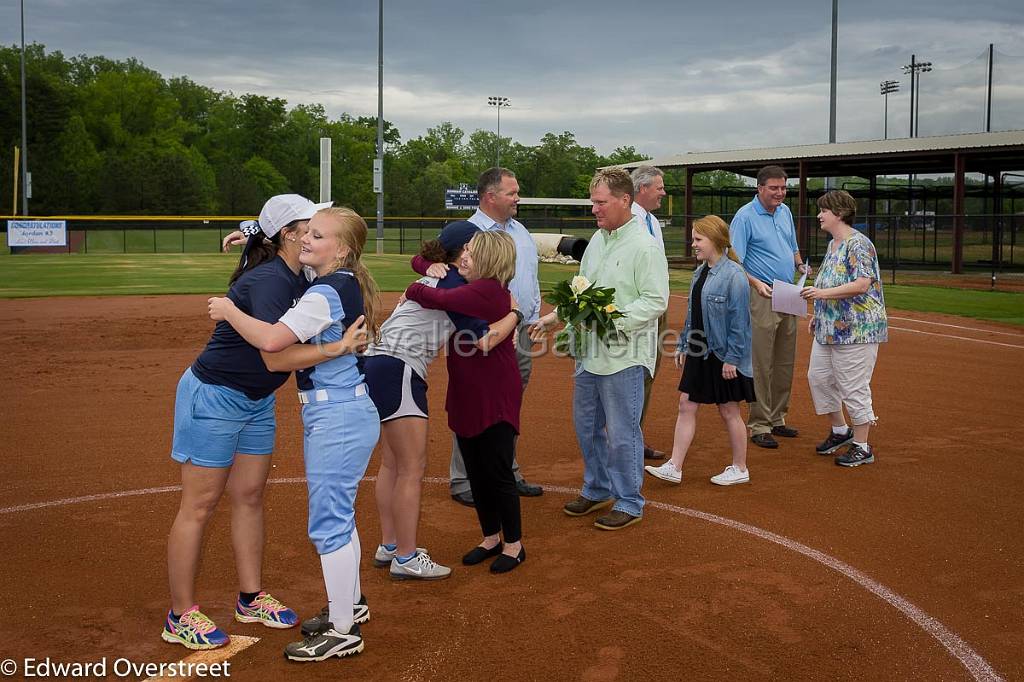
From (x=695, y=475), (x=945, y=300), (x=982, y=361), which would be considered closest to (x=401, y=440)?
(x=695, y=475)

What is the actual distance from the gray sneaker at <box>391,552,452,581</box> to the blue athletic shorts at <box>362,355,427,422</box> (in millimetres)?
805

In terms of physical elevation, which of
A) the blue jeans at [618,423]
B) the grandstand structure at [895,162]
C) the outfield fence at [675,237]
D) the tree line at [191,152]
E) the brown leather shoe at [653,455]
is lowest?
the brown leather shoe at [653,455]

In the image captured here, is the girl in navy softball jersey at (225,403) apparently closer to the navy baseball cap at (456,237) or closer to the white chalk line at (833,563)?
the navy baseball cap at (456,237)

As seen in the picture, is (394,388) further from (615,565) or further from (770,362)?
(770,362)

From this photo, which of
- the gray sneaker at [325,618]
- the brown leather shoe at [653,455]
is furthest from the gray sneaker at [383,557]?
the brown leather shoe at [653,455]

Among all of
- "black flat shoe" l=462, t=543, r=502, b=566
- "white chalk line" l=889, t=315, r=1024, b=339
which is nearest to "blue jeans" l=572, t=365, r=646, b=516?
"black flat shoe" l=462, t=543, r=502, b=566

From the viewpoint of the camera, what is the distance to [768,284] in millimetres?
8461

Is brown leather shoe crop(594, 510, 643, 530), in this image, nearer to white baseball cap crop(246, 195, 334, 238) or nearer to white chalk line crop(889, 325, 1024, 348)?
white baseball cap crop(246, 195, 334, 238)

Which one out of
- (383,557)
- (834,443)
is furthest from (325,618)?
(834,443)

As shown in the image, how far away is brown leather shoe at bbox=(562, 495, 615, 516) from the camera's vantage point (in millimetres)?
6344

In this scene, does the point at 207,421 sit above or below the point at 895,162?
below

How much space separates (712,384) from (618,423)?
1.26m

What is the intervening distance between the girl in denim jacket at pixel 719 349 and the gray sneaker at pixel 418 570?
2.42m

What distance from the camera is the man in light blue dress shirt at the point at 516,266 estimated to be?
6.55 meters
